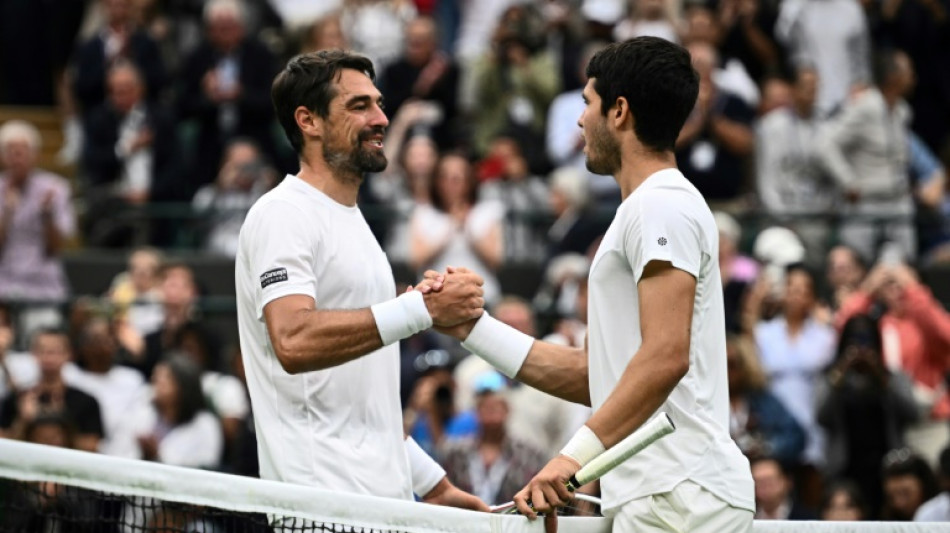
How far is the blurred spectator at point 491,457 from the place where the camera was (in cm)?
1060

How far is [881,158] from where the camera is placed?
1463 centimetres

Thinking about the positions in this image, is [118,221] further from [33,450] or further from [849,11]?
[33,450]

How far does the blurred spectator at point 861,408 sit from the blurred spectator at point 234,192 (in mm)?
5018

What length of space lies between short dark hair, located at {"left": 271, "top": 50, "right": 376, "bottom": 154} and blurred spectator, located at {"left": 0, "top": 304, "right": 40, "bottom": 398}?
6.41 metres

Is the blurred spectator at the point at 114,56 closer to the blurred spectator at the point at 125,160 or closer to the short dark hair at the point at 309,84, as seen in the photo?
the blurred spectator at the point at 125,160

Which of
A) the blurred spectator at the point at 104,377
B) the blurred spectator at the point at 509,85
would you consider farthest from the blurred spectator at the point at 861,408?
the blurred spectator at the point at 104,377

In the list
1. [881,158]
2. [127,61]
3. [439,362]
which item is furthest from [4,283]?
[881,158]

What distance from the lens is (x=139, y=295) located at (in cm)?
1362

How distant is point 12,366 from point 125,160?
3181 mm

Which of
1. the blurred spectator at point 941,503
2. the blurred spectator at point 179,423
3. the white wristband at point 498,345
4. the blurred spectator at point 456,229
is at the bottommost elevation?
the blurred spectator at point 941,503

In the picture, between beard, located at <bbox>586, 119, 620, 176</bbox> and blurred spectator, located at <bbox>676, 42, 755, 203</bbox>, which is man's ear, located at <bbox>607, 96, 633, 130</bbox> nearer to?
beard, located at <bbox>586, 119, 620, 176</bbox>

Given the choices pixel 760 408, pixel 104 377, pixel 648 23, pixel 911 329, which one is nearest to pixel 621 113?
pixel 760 408

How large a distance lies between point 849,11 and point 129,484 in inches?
457

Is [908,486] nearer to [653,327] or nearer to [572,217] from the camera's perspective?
[572,217]
